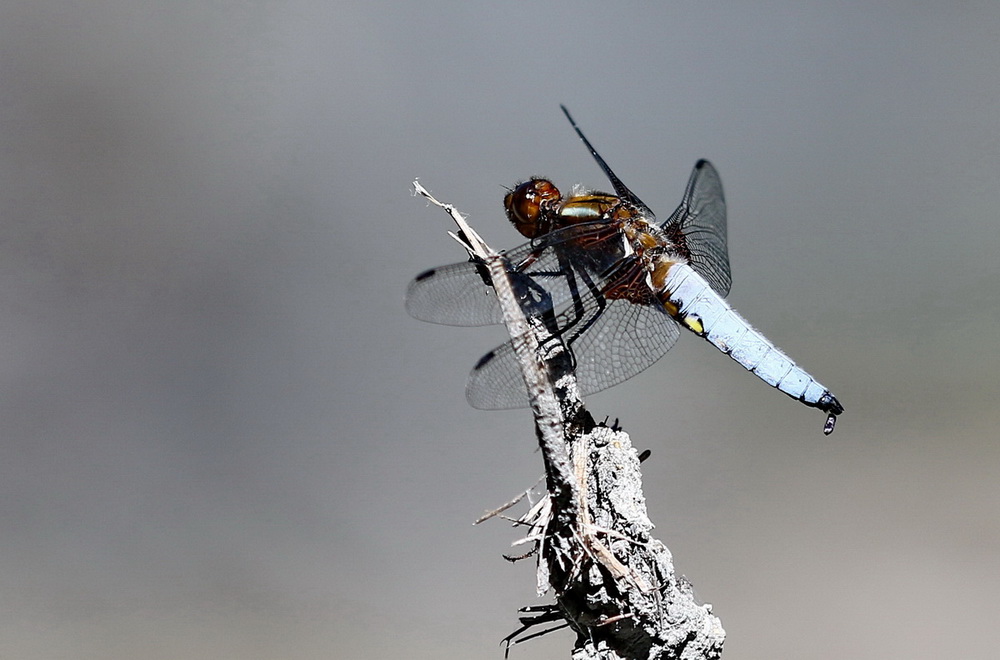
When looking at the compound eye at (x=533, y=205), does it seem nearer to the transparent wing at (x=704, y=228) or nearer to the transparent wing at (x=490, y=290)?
the transparent wing at (x=490, y=290)

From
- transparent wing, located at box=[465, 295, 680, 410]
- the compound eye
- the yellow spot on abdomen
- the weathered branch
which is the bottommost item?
the weathered branch

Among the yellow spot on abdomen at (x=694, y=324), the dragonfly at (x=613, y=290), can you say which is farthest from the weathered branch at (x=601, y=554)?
the yellow spot on abdomen at (x=694, y=324)

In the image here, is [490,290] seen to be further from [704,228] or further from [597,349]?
[704,228]

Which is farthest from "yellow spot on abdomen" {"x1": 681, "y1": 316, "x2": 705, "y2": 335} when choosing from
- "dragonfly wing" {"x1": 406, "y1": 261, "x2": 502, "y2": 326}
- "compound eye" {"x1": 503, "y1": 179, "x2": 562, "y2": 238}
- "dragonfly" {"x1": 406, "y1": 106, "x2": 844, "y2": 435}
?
"dragonfly wing" {"x1": 406, "y1": 261, "x2": 502, "y2": 326}

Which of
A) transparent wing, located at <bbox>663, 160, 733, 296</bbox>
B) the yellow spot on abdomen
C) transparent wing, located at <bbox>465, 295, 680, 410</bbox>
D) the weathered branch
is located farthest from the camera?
transparent wing, located at <bbox>663, 160, 733, 296</bbox>

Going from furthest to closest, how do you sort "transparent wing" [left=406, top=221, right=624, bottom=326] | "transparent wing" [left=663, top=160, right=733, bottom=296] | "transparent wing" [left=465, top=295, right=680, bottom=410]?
1. "transparent wing" [left=663, top=160, right=733, bottom=296]
2. "transparent wing" [left=406, top=221, right=624, bottom=326]
3. "transparent wing" [left=465, top=295, right=680, bottom=410]

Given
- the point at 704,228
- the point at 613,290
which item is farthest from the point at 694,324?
the point at 704,228

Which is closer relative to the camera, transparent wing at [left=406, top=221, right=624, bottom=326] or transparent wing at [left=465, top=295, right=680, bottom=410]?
transparent wing at [left=465, top=295, right=680, bottom=410]

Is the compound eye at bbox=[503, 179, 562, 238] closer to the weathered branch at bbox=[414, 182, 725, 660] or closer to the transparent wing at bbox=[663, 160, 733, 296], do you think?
the transparent wing at bbox=[663, 160, 733, 296]

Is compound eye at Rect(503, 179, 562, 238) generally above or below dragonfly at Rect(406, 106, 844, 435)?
above
